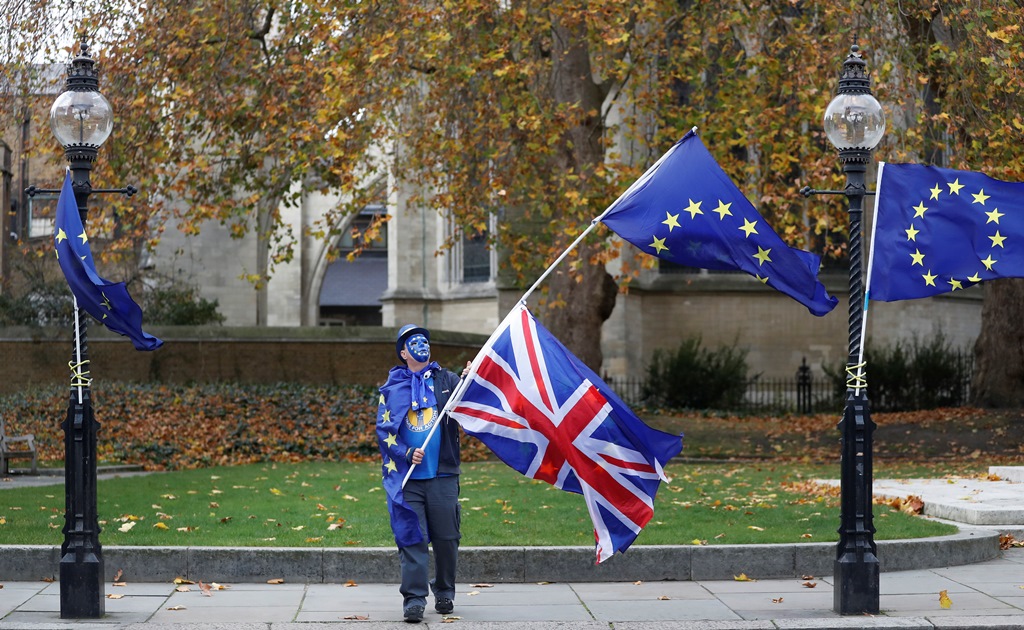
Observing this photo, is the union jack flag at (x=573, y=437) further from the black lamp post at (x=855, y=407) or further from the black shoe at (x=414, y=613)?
the black lamp post at (x=855, y=407)

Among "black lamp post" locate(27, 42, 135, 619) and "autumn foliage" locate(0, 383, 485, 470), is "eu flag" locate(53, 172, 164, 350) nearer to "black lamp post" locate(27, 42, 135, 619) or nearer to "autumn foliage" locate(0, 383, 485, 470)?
"black lamp post" locate(27, 42, 135, 619)

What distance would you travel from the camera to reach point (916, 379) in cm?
2756

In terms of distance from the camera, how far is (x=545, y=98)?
2062 centimetres

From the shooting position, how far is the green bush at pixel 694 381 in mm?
27688

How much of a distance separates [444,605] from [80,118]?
384cm

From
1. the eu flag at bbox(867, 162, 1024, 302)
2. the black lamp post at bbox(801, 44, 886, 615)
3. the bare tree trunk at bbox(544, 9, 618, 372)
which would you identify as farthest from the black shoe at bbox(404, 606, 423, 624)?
the bare tree trunk at bbox(544, 9, 618, 372)

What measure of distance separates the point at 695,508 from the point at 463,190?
30.8 ft

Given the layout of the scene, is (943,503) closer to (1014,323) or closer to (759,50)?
(759,50)

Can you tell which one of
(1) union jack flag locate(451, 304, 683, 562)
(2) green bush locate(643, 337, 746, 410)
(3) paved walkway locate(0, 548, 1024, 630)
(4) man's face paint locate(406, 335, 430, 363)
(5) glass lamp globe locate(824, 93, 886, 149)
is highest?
(5) glass lamp globe locate(824, 93, 886, 149)

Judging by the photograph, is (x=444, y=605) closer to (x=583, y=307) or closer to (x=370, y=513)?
(x=370, y=513)

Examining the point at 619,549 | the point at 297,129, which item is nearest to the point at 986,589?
the point at 619,549

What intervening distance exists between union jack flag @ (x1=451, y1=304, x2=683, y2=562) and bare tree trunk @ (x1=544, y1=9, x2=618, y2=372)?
11.4m

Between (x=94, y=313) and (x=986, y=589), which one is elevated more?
(x=94, y=313)

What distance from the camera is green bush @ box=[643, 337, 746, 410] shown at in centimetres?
2769
